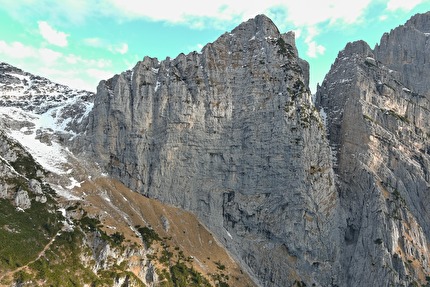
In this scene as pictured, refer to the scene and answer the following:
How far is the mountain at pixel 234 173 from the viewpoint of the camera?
498 feet

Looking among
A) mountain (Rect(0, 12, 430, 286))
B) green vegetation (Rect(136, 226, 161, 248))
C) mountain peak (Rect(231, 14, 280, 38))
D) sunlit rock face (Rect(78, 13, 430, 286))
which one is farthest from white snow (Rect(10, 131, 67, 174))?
mountain peak (Rect(231, 14, 280, 38))

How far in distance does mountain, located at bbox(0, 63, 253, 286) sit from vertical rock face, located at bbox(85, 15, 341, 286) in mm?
9583

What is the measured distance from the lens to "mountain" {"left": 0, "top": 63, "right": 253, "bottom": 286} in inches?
4648

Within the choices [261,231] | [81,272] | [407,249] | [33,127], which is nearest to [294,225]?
[261,231]

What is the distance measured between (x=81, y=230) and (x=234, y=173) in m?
64.7

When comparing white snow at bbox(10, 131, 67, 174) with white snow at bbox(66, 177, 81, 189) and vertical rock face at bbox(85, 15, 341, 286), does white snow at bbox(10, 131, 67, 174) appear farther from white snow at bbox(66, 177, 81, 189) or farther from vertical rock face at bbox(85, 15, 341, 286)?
vertical rock face at bbox(85, 15, 341, 286)

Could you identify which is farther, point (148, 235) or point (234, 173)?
point (234, 173)

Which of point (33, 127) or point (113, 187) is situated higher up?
point (33, 127)

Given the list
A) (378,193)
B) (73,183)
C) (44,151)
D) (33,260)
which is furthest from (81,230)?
(378,193)

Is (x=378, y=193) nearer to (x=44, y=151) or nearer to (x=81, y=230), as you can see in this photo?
(x=81, y=230)

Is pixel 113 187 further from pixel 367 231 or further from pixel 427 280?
pixel 427 280

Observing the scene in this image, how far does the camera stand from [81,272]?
120 metres

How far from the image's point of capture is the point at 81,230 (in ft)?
438

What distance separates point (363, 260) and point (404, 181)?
43008 millimetres
